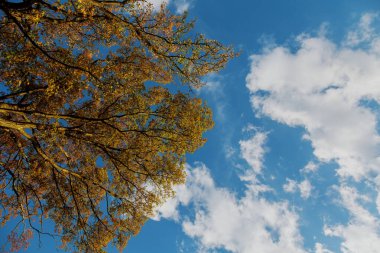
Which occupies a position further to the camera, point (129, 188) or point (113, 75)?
point (129, 188)

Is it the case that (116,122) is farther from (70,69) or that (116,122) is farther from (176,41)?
(176,41)

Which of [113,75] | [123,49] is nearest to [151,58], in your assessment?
[123,49]

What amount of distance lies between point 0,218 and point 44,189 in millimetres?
3147

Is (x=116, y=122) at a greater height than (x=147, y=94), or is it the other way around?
(x=147, y=94)

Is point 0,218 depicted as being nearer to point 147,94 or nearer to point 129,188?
point 129,188

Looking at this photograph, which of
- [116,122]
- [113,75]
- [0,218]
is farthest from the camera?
[0,218]

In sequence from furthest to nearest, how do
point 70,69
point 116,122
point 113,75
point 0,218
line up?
point 0,218 < point 116,122 < point 113,75 < point 70,69

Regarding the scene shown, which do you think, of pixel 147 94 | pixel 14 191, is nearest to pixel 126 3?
pixel 147 94

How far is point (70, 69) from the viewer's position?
37.1 ft

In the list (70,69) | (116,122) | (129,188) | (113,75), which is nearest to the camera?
(70,69)

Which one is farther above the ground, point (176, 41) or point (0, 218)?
point (176, 41)

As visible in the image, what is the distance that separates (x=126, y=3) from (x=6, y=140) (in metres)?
12.3

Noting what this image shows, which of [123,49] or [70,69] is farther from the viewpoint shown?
[123,49]

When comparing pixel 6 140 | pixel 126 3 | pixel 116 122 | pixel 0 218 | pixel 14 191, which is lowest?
pixel 0 218
